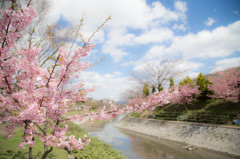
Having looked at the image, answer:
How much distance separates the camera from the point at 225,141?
32.0 feet

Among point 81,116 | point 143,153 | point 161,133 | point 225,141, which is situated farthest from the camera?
point 161,133

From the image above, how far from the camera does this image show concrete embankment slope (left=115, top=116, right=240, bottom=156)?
31.0 feet

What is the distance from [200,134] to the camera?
38.0 feet

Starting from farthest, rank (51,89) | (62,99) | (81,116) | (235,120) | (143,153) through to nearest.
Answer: (143,153) → (235,120) → (81,116) → (62,99) → (51,89)

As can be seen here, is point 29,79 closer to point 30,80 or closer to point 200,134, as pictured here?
point 30,80

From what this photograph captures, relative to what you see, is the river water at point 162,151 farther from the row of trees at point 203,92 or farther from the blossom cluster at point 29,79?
the blossom cluster at point 29,79

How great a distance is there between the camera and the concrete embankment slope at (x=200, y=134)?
9.45 meters

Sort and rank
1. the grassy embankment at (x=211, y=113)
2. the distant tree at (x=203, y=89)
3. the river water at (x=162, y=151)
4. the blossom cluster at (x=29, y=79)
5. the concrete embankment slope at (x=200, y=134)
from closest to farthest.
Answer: the blossom cluster at (x=29, y=79) → the concrete embankment slope at (x=200, y=134) → the river water at (x=162, y=151) → the grassy embankment at (x=211, y=113) → the distant tree at (x=203, y=89)

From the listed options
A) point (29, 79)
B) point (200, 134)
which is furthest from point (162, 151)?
point (29, 79)

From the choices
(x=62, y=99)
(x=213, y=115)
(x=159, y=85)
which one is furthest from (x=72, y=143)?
(x=159, y=85)

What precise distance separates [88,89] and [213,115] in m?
13.4

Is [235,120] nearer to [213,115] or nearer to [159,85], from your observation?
[213,115]

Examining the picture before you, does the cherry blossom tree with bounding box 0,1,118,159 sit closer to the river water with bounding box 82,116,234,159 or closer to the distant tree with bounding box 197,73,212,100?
the river water with bounding box 82,116,234,159

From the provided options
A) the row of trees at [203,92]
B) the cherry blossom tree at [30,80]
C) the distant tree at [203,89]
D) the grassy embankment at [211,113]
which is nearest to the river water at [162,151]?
the grassy embankment at [211,113]
